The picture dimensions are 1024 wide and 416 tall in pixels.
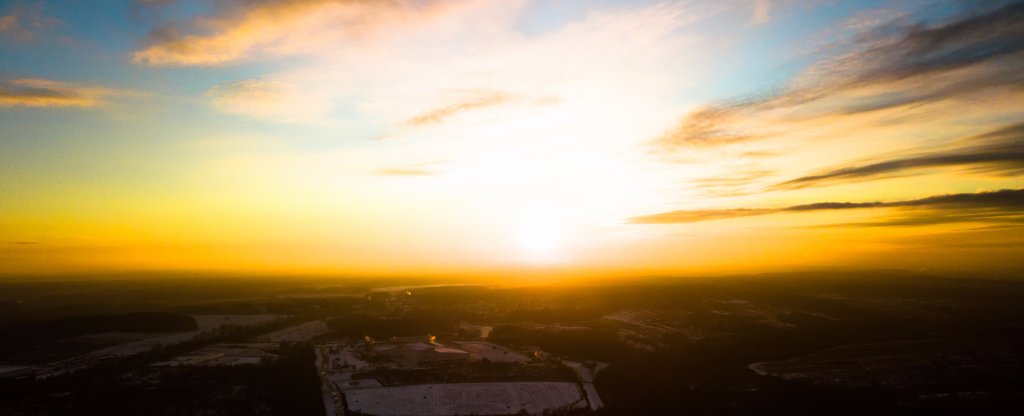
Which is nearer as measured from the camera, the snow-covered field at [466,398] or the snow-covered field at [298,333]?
the snow-covered field at [466,398]

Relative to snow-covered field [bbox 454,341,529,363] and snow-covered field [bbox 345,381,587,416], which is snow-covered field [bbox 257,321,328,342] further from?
snow-covered field [bbox 345,381,587,416]

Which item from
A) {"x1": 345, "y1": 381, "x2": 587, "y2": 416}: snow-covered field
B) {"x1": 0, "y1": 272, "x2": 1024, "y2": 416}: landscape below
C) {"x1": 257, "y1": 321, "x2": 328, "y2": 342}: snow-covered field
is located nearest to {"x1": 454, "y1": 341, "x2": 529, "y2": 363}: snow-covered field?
{"x1": 0, "y1": 272, "x2": 1024, "y2": 416}: landscape below

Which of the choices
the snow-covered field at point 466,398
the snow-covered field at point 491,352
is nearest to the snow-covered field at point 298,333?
the snow-covered field at point 491,352

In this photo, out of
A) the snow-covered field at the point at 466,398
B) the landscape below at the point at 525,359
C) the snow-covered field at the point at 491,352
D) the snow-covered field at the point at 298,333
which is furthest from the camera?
the snow-covered field at the point at 298,333

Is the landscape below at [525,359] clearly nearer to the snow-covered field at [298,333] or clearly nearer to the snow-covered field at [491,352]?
the snow-covered field at [491,352]

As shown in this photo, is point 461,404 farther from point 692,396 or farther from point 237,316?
point 237,316

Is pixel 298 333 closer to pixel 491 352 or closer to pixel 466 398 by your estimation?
pixel 491 352

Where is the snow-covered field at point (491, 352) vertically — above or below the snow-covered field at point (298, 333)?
below

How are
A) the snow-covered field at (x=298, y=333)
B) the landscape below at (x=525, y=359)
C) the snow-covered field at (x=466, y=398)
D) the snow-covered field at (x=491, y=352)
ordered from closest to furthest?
the snow-covered field at (x=466, y=398) < the landscape below at (x=525, y=359) < the snow-covered field at (x=491, y=352) < the snow-covered field at (x=298, y=333)

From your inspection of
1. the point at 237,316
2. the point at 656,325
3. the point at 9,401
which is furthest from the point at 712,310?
the point at 9,401
